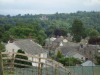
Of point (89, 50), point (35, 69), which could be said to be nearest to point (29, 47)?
point (89, 50)

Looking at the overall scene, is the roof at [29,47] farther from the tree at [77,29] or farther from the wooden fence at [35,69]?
the tree at [77,29]

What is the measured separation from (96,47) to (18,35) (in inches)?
454

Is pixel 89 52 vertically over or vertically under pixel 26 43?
under

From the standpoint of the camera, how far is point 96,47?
4416 cm

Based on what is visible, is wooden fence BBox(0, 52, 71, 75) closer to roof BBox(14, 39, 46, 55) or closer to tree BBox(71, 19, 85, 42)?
roof BBox(14, 39, 46, 55)

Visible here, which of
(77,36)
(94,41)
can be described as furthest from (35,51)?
(77,36)

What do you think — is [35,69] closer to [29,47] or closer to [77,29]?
[29,47]

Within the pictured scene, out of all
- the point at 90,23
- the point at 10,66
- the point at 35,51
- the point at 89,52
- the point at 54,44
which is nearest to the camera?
the point at 10,66

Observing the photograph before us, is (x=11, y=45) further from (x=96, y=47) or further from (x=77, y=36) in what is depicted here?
(x=77, y=36)

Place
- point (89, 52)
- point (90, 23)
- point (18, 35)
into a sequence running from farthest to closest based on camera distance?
point (90, 23) → point (18, 35) → point (89, 52)

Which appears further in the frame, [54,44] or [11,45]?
[54,44]

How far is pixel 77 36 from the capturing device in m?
65.1

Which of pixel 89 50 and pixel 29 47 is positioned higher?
pixel 29 47

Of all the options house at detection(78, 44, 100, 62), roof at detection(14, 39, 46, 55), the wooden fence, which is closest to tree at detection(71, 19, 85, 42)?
house at detection(78, 44, 100, 62)
